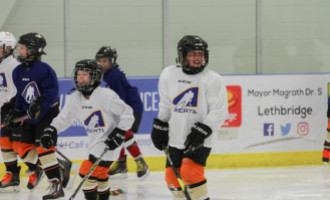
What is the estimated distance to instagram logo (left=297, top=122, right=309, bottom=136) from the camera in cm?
885

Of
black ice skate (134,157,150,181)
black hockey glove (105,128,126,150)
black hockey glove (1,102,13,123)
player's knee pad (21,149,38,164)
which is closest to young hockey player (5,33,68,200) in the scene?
player's knee pad (21,149,38,164)

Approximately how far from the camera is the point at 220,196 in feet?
22.8

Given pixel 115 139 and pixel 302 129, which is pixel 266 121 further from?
pixel 115 139

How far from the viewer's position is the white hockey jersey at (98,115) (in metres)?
5.48

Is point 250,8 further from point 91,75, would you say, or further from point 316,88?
point 91,75

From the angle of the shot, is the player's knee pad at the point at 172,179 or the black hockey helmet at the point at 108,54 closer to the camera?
the player's knee pad at the point at 172,179

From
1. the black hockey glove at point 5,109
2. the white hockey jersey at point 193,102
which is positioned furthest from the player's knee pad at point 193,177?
the black hockey glove at point 5,109

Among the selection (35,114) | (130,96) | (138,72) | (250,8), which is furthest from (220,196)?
(250,8)

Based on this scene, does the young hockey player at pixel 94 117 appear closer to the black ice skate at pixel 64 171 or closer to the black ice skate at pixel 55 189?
the black ice skate at pixel 55 189

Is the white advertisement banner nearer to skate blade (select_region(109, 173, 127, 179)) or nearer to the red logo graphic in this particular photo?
the red logo graphic

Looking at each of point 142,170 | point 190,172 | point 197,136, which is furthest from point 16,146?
point 197,136

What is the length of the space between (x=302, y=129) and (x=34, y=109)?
11.9 feet

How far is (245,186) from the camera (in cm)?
746

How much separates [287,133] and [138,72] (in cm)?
176
